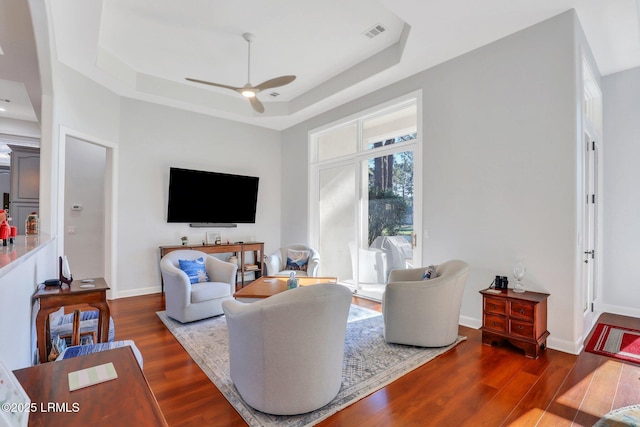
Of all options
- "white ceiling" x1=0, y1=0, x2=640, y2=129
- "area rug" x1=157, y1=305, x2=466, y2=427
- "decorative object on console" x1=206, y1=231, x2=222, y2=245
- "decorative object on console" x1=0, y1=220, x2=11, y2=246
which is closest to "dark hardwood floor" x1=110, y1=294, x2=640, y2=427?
"area rug" x1=157, y1=305, x2=466, y2=427

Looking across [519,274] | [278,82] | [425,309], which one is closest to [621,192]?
[519,274]

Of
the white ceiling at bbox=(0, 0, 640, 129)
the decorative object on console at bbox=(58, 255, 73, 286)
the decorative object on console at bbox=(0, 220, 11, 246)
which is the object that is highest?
the white ceiling at bbox=(0, 0, 640, 129)

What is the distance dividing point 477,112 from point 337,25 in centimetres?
196

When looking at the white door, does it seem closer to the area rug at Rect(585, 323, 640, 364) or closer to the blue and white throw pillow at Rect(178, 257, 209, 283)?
the area rug at Rect(585, 323, 640, 364)

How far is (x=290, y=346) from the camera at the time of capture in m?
1.99

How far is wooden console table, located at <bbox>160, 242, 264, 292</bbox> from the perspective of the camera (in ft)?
17.6

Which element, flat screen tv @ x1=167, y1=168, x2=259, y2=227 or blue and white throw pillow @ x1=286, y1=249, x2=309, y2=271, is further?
flat screen tv @ x1=167, y1=168, x2=259, y2=227

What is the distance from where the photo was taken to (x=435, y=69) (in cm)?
415

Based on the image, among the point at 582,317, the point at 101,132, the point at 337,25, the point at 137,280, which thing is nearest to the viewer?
the point at 582,317

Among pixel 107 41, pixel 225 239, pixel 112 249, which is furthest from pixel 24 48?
pixel 225 239

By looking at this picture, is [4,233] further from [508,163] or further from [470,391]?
[508,163]

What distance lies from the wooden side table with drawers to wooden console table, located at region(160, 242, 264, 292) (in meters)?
4.17

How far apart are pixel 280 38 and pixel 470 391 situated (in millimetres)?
4248

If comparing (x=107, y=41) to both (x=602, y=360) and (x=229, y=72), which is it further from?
(x=602, y=360)
